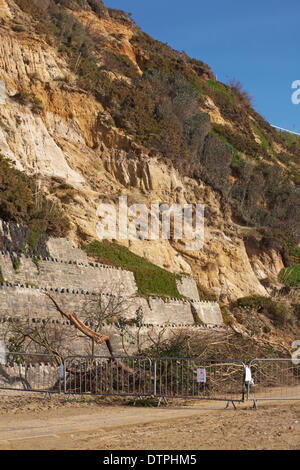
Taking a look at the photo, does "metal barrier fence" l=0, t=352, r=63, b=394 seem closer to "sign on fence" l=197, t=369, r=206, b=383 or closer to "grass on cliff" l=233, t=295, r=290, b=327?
"sign on fence" l=197, t=369, r=206, b=383

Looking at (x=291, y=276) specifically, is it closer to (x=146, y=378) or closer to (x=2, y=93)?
(x=2, y=93)

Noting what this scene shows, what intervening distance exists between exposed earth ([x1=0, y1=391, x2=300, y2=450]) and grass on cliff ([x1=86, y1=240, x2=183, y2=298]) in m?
14.5

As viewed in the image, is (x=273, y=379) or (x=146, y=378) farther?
(x=273, y=379)

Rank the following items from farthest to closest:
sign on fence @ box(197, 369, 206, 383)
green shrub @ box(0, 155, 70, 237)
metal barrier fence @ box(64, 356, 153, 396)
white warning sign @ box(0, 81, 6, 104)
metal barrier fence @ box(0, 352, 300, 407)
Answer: white warning sign @ box(0, 81, 6, 104)
green shrub @ box(0, 155, 70, 237)
metal barrier fence @ box(64, 356, 153, 396)
metal barrier fence @ box(0, 352, 300, 407)
sign on fence @ box(197, 369, 206, 383)

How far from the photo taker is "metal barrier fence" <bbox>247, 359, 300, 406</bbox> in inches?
564

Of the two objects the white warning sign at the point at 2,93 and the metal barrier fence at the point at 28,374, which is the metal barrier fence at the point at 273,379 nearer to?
the metal barrier fence at the point at 28,374

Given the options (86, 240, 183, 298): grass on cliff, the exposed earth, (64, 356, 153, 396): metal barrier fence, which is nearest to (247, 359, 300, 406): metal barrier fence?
the exposed earth

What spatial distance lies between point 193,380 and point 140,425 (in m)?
3.64

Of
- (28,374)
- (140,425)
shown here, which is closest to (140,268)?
(28,374)

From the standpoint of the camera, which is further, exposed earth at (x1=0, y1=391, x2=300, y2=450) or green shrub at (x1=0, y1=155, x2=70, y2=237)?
green shrub at (x1=0, y1=155, x2=70, y2=237)

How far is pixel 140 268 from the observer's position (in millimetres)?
28484

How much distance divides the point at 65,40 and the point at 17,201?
20103 millimetres

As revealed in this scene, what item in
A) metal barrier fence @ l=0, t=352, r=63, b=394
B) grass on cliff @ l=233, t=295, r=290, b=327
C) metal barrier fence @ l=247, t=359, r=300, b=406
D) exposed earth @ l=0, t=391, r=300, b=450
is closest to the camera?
exposed earth @ l=0, t=391, r=300, b=450

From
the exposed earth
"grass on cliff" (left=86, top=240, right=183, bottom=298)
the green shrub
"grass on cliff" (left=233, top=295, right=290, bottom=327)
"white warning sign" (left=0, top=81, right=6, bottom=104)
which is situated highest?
"white warning sign" (left=0, top=81, right=6, bottom=104)
